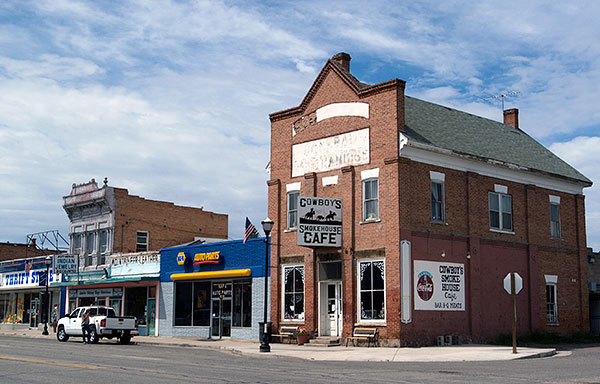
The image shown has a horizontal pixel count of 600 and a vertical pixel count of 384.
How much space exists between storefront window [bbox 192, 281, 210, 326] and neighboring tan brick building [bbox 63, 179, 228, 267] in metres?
10.8

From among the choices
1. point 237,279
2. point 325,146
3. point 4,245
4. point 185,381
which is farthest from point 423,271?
point 4,245

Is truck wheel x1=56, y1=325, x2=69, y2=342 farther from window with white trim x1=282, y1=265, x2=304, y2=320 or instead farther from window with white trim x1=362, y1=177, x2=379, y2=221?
window with white trim x1=362, y1=177, x2=379, y2=221

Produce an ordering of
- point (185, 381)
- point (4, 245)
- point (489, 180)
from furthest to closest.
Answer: point (4, 245) < point (489, 180) < point (185, 381)

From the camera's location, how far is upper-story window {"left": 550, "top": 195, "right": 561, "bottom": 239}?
1361 inches

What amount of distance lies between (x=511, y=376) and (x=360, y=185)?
539 inches

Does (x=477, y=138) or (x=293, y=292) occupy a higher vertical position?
(x=477, y=138)

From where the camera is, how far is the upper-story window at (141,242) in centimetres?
4776

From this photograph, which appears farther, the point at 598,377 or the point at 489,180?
the point at 489,180

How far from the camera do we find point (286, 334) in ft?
100

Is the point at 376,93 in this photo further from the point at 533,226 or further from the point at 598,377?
the point at 598,377

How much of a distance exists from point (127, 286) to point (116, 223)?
634cm

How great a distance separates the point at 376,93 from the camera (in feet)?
95.2

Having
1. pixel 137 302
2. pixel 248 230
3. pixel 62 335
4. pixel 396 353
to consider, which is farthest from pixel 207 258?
pixel 396 353

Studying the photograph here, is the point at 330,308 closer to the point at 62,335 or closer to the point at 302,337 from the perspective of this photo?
the point at 302,337
